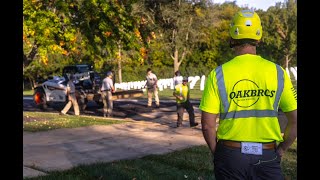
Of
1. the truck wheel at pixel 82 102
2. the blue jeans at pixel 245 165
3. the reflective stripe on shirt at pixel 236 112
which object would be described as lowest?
the truck wheel at pixel 82 102

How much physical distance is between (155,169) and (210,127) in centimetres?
420

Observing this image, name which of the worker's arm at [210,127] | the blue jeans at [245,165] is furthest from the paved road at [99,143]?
the blue jeans at [245,165]

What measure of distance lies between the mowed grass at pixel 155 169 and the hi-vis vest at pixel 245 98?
143 inches

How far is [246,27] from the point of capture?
3467mm

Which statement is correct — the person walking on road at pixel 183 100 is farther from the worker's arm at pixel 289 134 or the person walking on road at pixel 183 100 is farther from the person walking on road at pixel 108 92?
the worker's arm at pixel 289 134

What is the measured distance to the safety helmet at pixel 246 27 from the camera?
3461 mm

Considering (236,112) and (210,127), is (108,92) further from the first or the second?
(236,112)

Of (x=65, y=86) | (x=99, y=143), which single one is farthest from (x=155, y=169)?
(x=65, y=86)

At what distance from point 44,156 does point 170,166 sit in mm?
2583

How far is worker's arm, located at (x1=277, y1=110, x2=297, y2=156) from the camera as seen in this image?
11.6 feet

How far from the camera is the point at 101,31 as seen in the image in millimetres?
16828

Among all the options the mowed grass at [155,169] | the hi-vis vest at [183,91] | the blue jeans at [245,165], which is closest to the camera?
the blue jeans at [245,165]

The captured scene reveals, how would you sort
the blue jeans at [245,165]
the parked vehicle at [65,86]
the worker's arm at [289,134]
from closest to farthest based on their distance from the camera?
the blue jeans at [245,165] < the worker's arm at [289,134] < the parked vehicle at [65,86]
